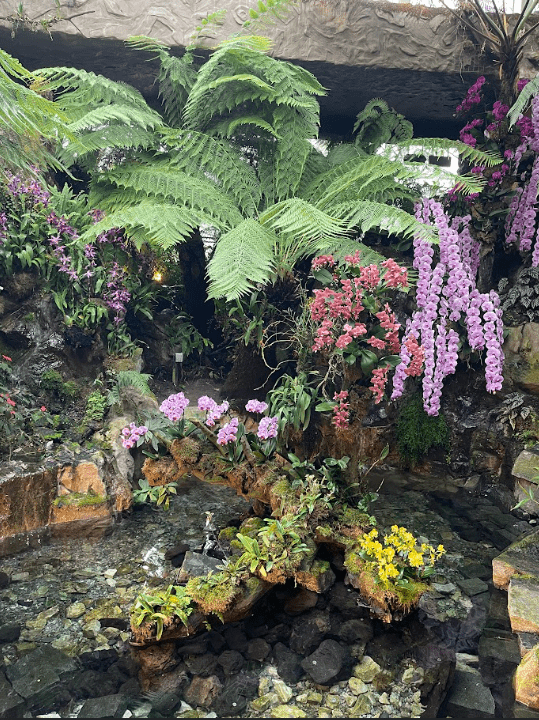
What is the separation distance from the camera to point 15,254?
452cm

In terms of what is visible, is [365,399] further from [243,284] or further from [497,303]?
[497,303]

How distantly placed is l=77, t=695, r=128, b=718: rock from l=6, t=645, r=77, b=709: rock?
102mm

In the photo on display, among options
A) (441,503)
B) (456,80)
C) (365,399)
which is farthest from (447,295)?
(456,80)

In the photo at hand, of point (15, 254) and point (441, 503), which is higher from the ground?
point (15, 254)

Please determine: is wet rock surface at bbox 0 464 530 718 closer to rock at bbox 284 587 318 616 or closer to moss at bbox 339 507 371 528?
rock at bbox 284 587 318 616

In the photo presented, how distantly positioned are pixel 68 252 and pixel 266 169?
6.21 feet

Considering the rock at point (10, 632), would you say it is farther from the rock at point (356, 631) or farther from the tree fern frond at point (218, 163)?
the tree fern frond at point (218, 163)

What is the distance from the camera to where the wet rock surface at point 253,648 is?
2186 millimetres

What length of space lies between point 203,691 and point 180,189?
3377mm

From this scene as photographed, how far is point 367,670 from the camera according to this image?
2367 millimetres

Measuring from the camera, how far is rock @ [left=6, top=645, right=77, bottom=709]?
2178mm

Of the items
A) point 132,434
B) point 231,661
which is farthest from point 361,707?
point 132,434

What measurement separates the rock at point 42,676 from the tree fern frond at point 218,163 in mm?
3384

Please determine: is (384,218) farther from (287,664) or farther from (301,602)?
(287,664)
